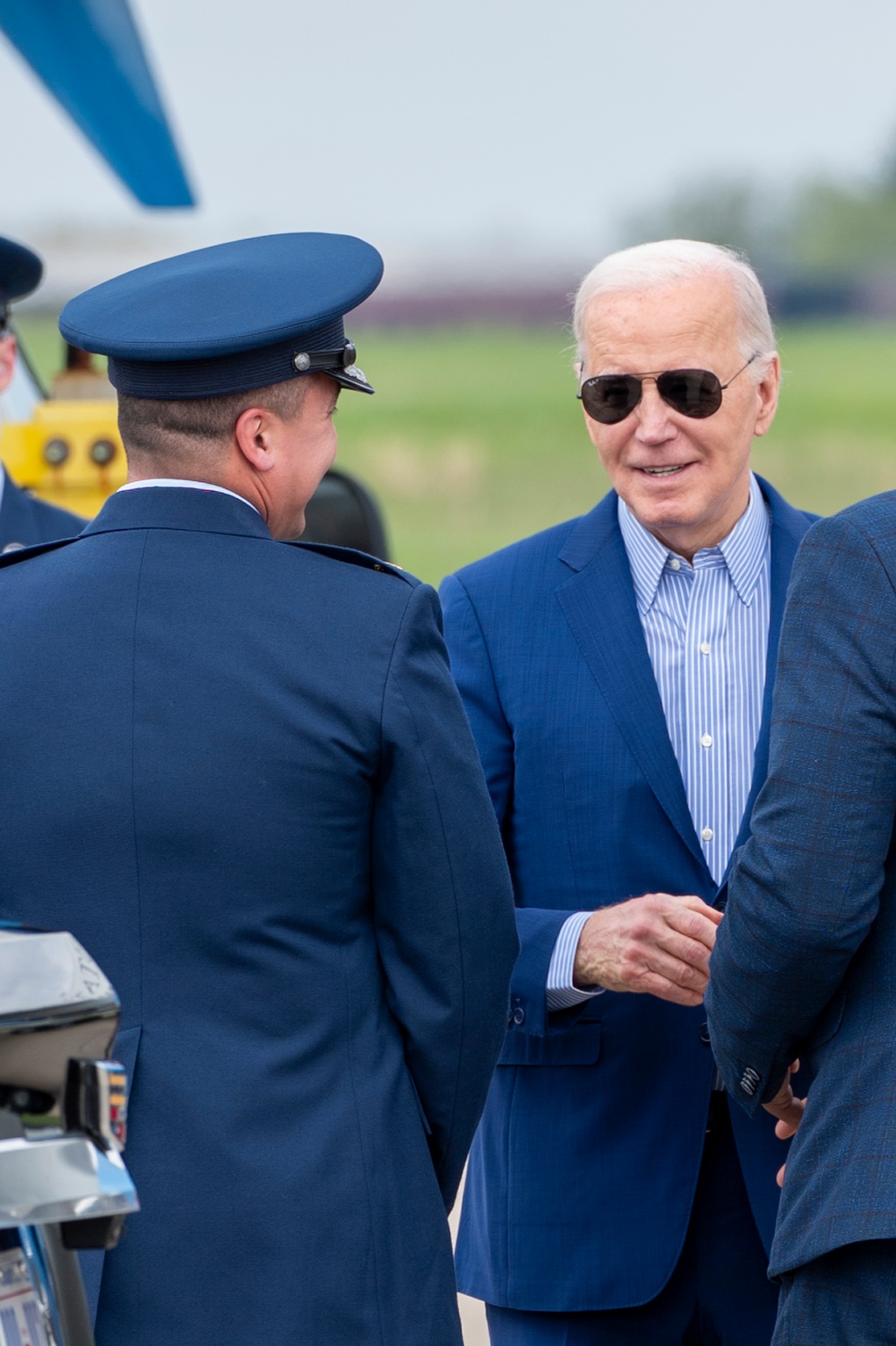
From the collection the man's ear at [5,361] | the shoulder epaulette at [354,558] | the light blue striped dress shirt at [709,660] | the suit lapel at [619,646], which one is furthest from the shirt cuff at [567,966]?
the man's ear at [5,361]

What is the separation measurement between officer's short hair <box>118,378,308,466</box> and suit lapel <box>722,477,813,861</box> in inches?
31.1

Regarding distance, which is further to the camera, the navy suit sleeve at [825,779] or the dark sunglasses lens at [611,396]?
the dark sunglasses lens at [611,396]

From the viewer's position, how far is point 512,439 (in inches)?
888

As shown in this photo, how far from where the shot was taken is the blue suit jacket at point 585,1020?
84.7 inches

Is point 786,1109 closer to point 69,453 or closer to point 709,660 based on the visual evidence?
point 709,660

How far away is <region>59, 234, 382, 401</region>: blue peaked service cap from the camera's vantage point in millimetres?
1702

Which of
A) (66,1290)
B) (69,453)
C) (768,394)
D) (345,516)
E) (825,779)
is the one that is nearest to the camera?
(66,1290)

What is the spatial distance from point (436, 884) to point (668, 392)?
945 millimetres

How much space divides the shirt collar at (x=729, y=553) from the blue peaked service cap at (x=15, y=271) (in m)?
1.63

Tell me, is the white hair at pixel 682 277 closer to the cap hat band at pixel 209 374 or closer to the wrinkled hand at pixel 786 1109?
the cap hat band at pixel 209 374

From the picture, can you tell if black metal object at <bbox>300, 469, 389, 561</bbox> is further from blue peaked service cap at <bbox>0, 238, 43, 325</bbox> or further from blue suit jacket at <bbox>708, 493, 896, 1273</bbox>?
blue suit jacket at <bbox>708, 493, 896, 1273</bbox>

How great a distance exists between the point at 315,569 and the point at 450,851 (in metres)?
0.32

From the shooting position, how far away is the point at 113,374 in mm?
1772

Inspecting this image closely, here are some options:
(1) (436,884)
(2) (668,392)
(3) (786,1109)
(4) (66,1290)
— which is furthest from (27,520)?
(4) (66,1290)
